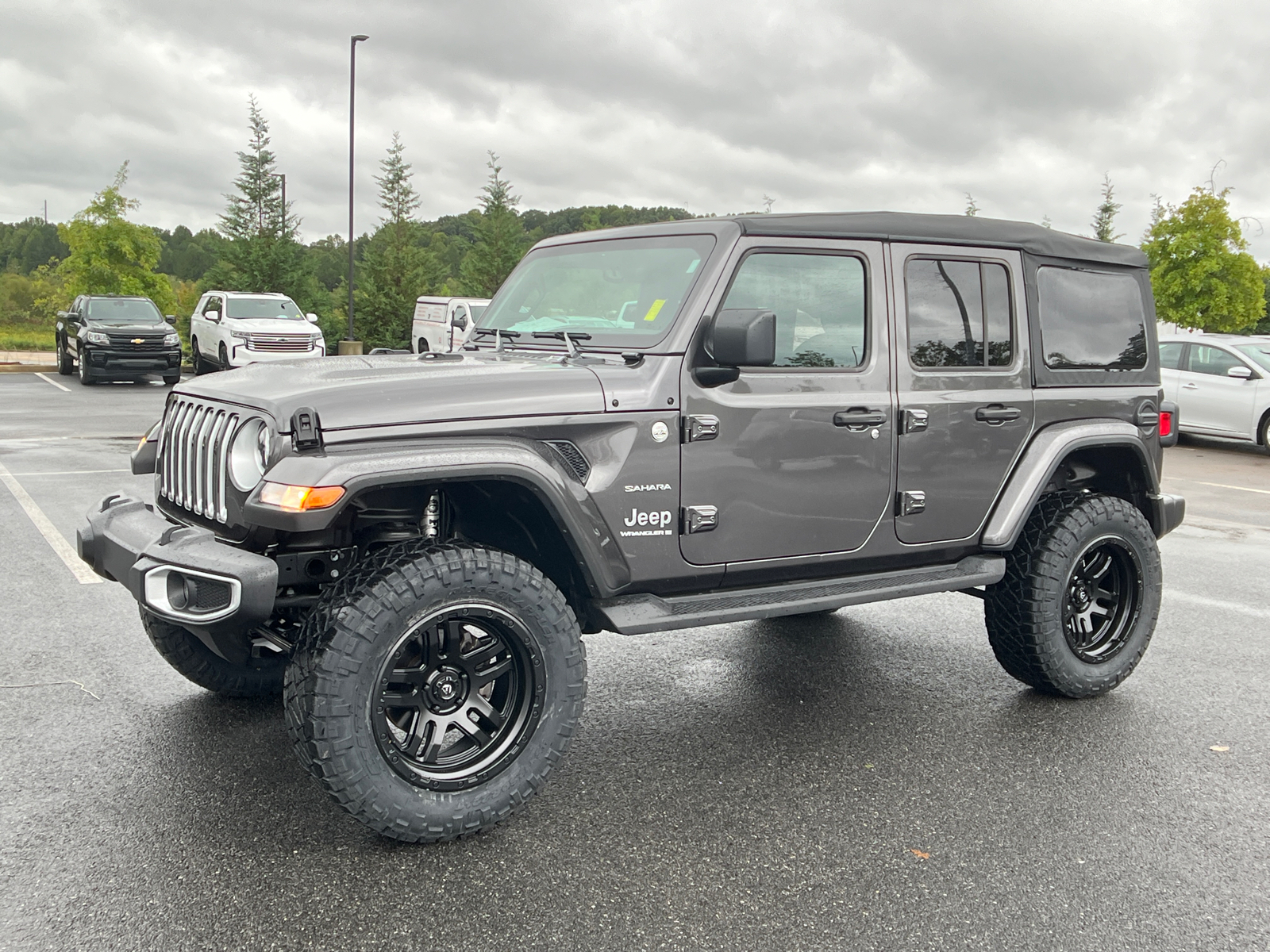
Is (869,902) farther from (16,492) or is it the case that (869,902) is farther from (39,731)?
(16,492)

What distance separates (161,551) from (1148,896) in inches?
117

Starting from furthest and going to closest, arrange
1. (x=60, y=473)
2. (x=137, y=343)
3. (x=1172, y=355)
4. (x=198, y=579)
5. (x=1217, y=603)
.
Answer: (x=137, y=343) < (x=1172, y=355) < (x=60, y=473) < (x=1217, y=603) < (x=198, y=579)

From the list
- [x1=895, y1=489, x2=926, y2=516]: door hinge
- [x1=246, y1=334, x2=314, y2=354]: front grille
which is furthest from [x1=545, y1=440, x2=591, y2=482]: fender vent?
[x1=246, y1=334, x2=314, y2=354]: front grille

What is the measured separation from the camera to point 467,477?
3.12 metres

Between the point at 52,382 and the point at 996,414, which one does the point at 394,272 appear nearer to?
the point at 52,382

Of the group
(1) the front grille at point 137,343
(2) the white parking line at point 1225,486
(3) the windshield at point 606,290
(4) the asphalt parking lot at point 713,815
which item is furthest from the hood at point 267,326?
(3) the windshield at point 606,290

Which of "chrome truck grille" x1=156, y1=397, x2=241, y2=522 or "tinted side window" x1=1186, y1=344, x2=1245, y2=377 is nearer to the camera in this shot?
"chrome truck grille" x1=156, y1=397, x2=241, y2=522

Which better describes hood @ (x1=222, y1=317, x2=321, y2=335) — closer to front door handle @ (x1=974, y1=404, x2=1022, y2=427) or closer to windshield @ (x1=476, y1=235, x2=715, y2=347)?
windshield @ (x1=476, y1=235, x2=715, y2=347)

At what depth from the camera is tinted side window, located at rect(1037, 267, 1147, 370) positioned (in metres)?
4.54

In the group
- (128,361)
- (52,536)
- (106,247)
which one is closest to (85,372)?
(128,361)

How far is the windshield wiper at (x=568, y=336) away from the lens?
3.85 m

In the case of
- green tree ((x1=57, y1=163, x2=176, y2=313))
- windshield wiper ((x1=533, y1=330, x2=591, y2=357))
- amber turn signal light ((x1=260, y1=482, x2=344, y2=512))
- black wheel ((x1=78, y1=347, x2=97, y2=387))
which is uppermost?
green tree ((x1=57, y1=163, x2=176, y2=313))

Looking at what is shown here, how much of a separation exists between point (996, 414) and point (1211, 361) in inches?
489

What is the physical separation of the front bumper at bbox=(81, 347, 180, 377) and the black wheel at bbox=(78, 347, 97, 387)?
0.07 meters
